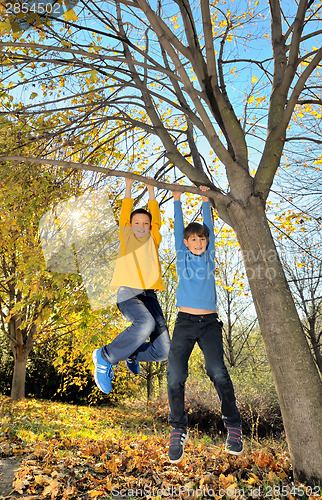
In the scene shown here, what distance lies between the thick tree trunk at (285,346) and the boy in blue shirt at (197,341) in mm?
493

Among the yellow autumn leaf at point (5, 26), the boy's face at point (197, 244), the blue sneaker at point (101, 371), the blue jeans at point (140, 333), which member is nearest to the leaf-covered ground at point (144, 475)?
the blue sneaker at point (101, 371)

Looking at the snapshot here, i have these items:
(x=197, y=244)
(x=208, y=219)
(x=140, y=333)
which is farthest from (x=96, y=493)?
(x=208, y=219)

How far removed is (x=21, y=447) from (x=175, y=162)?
4.33m

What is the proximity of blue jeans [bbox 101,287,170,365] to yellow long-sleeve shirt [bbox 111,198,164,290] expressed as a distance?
97 mm

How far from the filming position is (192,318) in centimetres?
304

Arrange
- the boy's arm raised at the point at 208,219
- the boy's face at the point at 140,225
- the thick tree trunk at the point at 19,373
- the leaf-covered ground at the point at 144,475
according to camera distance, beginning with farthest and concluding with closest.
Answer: the thick tree trunk at the point at 19,373 < the boy's face at the point at 140,225 < the boy's arm raised at the point at 208,219 < the leaf-covered ground at the point at 144,475

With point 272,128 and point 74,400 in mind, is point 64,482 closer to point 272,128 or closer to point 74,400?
point 272,128

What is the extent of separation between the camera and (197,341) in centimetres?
309

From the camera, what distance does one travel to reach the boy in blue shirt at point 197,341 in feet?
9.51

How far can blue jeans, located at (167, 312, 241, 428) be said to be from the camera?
9.61 ft

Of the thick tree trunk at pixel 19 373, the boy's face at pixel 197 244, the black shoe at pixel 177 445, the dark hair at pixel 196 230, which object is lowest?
the thick tree trunk at pixel 19 373

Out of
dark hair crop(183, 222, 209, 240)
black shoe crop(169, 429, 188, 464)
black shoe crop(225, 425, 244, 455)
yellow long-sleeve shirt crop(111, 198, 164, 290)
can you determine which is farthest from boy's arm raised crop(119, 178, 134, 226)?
black shoe crop(225, 425, 244, 455)

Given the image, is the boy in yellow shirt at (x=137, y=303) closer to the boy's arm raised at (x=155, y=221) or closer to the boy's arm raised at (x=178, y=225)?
the boy's arm raised at (x=155, y=221)

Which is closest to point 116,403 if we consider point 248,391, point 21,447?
point 248,391
